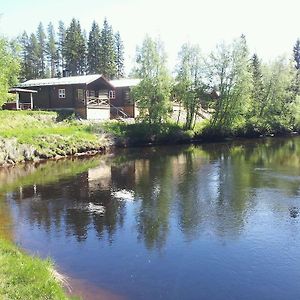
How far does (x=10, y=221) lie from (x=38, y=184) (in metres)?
10.1

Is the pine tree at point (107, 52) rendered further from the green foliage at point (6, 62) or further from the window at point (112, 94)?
the green foliage at point (6, 62)

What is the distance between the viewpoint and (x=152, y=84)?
61.6 metres

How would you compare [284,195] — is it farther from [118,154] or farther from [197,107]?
[197,107]

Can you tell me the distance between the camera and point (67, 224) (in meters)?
21.1

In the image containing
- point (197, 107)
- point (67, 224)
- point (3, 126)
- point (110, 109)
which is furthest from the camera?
point (110, 109)

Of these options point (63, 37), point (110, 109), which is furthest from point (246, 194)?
point (63, 37)

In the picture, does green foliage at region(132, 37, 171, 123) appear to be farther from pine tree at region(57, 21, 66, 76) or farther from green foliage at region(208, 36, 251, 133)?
pine tree at region(57, 21, 66, 76)

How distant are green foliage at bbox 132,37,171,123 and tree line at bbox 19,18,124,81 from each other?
45727 millimetres

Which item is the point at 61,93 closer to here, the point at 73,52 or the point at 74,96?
the point at 74,96

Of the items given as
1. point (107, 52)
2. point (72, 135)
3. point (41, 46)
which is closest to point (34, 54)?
point (41, 46)

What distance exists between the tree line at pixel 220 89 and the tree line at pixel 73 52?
148ft

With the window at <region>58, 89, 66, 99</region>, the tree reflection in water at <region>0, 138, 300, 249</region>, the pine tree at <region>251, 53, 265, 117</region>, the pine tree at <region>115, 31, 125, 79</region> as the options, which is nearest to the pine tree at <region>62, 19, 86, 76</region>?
the pine tree at <region>115, 31, 125, 79</region>

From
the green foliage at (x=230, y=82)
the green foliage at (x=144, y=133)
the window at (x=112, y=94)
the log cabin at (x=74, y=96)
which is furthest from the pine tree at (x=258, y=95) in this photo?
the window at (x=112, y=94)

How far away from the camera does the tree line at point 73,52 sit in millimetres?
107500
